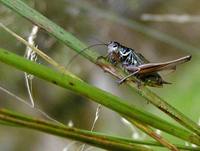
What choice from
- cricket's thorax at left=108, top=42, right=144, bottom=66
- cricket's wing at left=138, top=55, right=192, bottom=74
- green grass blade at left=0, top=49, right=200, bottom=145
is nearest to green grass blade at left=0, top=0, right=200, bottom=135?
green grass blade at left=0, top=49, right=200, bottom=145

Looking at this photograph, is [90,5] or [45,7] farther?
[90,5]

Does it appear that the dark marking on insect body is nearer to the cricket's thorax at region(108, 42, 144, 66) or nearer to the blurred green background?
the cricket's thorax at region(108, 42, 144, 66)

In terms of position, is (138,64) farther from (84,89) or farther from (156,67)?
(84,89)

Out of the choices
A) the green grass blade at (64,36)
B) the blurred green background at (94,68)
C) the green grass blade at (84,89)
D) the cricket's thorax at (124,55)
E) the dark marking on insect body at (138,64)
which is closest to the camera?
the green grass blade at (84,89)

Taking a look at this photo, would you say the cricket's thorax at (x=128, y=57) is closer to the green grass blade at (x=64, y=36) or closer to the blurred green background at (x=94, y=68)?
the green grass blade at (x=64, y=36)

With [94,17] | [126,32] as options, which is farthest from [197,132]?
[126,32]

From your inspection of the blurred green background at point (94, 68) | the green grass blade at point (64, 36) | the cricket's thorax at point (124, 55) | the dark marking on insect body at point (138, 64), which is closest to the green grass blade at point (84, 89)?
the green grass blade at point (64, 36)

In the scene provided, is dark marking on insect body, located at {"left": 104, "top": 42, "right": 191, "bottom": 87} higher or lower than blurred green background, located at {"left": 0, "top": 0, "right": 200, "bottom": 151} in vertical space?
lower

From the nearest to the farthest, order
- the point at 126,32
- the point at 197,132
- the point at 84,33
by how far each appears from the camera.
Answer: the point at 197,132 < the point at 84,33 < the point at 126,32

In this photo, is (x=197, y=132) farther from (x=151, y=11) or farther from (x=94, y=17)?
(x=151, y=11)
